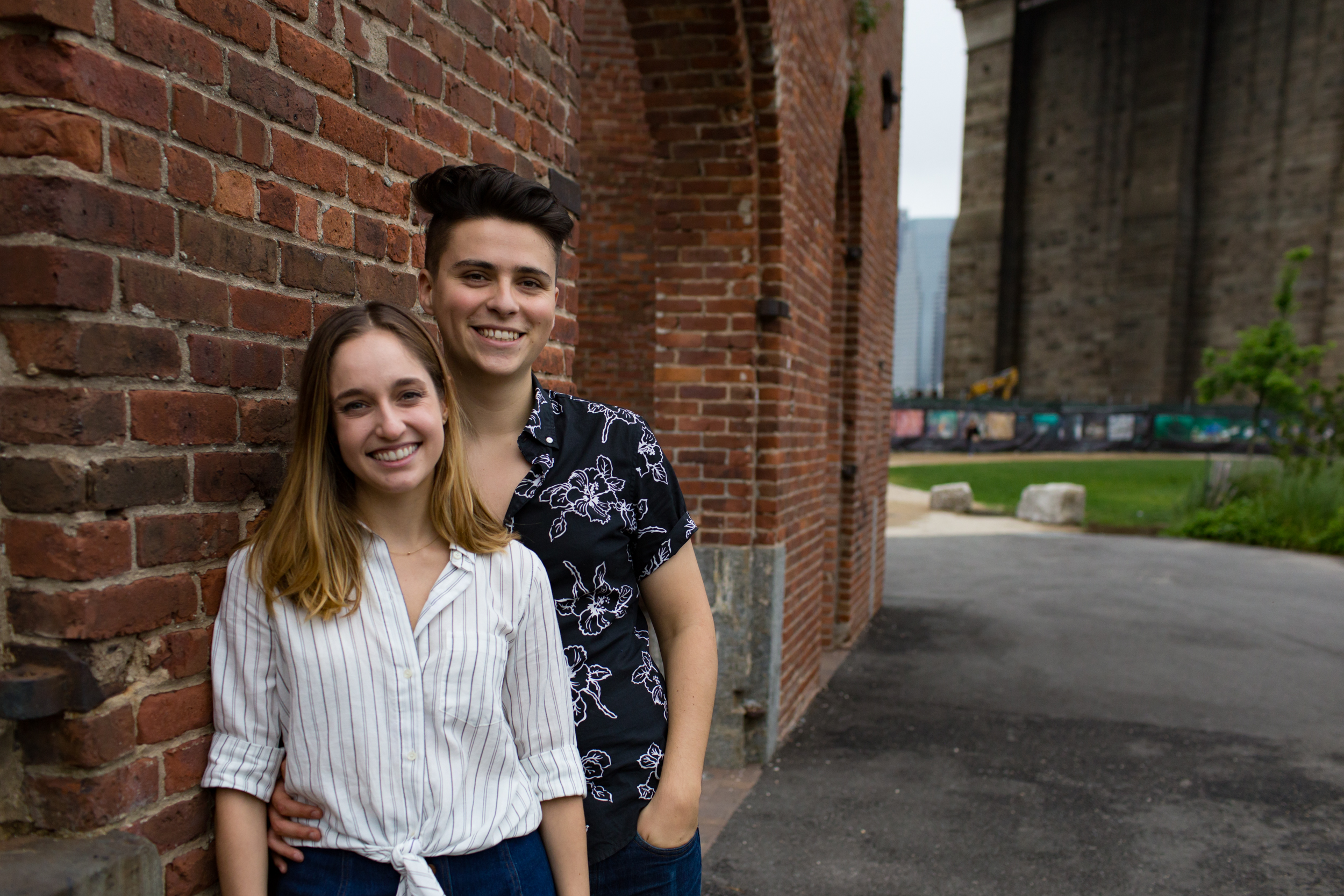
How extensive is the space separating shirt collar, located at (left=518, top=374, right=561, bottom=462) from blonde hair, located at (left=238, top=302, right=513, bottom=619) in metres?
0.18

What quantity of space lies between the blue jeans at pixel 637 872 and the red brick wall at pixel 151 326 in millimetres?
661

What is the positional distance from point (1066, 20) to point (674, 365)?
3746 centimetres

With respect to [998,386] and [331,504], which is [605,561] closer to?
[331,504]

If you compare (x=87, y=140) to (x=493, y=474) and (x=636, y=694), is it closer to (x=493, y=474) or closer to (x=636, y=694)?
(x=493, y=474)

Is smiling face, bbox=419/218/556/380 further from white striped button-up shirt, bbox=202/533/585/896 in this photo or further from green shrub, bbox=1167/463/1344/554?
green shrub, bbox=1167/463/1344/554

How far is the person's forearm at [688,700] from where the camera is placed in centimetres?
167

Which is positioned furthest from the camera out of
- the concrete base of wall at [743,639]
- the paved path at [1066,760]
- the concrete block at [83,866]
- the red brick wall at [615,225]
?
the red brick wall at [615,225]

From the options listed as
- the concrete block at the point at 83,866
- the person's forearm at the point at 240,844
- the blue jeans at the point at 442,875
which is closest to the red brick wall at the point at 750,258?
the blue jeans at the point at 442,875

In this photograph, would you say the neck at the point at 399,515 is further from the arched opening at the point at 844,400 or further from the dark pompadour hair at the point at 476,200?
the arched opening at the point at 844,400

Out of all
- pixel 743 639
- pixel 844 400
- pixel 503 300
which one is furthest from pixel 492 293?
pixel 844 400

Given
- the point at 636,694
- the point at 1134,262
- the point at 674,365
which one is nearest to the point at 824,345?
the point at 674,365

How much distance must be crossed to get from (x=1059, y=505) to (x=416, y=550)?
1528 centimetres

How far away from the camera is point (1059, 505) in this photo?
592 inches

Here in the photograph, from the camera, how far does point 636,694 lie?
169 cm
